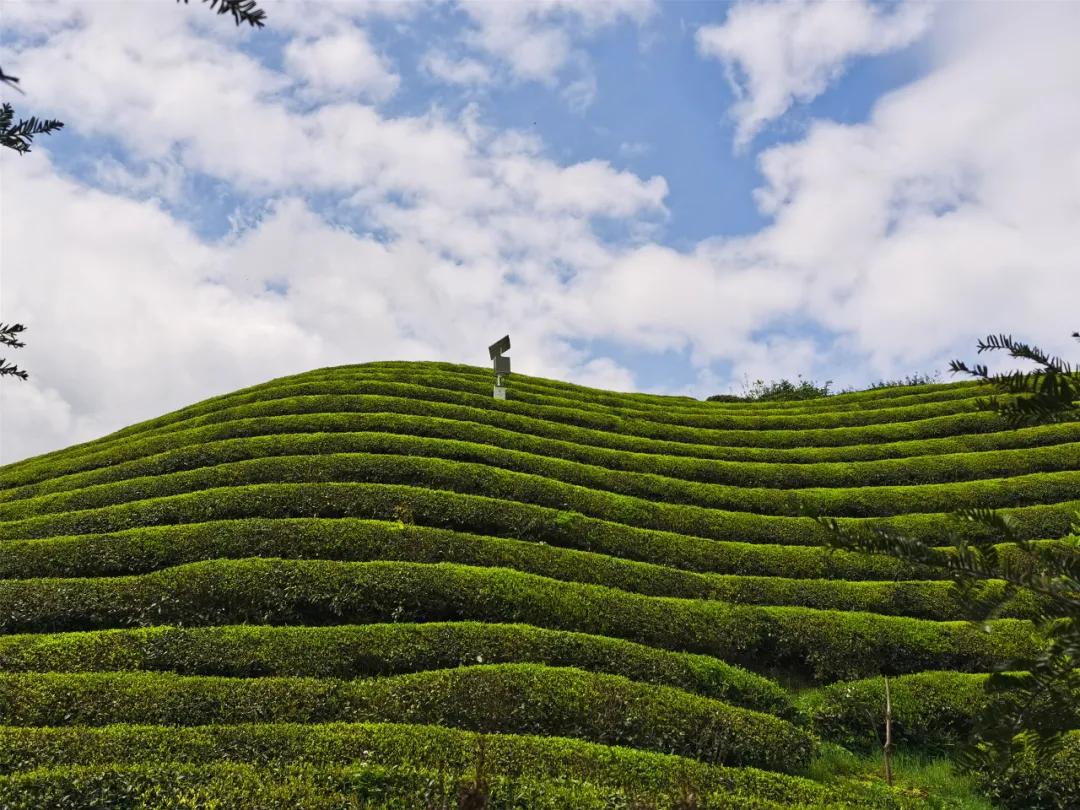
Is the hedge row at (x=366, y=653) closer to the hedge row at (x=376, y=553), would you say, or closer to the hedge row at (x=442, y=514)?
the hedge row at (x=376, y=553)

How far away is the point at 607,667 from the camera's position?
10547 millimetres

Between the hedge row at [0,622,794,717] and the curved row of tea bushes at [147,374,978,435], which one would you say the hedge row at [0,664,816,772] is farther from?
the curved row of tea bushes at [147,374,978,435]

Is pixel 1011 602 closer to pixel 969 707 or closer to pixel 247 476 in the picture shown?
pixel 969 707

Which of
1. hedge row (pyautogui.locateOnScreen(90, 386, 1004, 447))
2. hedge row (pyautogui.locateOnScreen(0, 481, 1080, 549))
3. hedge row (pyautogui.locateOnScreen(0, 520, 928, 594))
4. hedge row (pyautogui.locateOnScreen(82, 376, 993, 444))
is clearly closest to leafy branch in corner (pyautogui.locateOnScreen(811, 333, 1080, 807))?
hedge row (pyautogui.locateOnScreen(0, 520, 928, 594))

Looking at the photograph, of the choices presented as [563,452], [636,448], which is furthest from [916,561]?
[636,448]

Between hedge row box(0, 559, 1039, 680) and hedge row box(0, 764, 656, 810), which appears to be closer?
hedge row box(0, 764, 656, 810)

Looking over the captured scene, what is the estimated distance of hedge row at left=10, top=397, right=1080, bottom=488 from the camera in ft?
64.5

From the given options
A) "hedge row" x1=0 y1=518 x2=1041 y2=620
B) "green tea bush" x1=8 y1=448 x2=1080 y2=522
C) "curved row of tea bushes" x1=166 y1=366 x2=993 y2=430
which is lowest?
"hedge row" x1=0 y1=518 x2=1041 y2=620

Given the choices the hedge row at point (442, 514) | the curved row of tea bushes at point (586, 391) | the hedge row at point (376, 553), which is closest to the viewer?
the hedge row at point (376, 553)

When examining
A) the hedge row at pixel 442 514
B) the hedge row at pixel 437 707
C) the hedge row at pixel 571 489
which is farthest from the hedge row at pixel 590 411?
the hedge row at pixel 437 707

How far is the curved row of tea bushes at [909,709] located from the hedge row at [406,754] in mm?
1950

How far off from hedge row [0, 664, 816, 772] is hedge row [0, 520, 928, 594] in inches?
146

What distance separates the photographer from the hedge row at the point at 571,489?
1647cm

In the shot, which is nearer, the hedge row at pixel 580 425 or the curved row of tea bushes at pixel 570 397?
the hedge row at pixel 580 425
